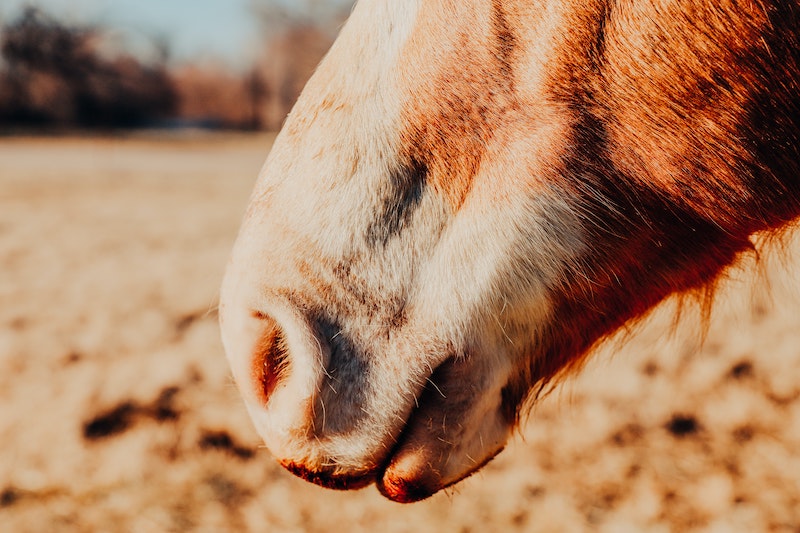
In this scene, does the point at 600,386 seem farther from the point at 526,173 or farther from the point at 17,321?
the point at 17,321

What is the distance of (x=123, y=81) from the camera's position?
28.5 metres

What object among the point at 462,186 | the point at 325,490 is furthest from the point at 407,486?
the point at 325,490

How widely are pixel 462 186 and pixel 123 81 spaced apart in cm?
3039

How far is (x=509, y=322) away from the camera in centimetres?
134

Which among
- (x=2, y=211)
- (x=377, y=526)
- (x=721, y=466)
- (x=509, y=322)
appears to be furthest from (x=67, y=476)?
(x=2, y=211)

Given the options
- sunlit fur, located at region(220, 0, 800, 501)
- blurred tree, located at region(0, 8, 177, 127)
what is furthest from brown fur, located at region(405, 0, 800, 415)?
blurred tree, located at region(0, 8, 177, 127)

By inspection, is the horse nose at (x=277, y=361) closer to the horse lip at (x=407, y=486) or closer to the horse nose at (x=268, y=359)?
the horse nose at (x=268, y=359)

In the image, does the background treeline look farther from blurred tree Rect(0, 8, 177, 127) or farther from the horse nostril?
the horse nostril

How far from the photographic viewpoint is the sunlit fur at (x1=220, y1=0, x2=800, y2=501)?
125 centimetres

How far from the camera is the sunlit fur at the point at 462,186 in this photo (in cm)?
125

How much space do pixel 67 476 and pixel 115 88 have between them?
2832 centimetres

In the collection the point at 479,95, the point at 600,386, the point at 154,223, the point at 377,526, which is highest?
the point at 479,95

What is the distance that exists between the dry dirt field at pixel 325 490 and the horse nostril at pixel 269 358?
556 millimetres

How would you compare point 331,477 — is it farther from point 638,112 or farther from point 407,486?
point 638,112
